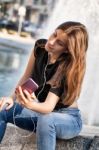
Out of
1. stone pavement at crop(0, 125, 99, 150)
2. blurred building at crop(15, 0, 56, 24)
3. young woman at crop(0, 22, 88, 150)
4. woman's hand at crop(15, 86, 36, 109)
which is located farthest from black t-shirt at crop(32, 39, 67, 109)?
blurred building at crop(15, 0, 56, 24)

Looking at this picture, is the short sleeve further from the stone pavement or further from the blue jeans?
the stone pavement

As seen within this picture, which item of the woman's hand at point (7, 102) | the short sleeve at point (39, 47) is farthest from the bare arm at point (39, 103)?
A: the short sleeve at point (39, 47)

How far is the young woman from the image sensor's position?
323 cm

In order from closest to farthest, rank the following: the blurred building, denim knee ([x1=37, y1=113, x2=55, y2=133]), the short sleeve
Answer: denim knee ([x1=37, y1=113, x2=55, y2=133]), the short sleeve, the blurred building

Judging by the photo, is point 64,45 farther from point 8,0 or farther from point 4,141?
point 8,0

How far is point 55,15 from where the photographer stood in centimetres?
844

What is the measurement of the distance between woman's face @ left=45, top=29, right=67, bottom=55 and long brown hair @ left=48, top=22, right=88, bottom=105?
0.10 ft

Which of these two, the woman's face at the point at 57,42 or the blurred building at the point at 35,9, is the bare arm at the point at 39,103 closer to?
the woman's face at the point at 57,42

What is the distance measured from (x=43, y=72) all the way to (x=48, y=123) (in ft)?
1.34

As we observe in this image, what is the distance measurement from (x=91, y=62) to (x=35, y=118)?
2.65m

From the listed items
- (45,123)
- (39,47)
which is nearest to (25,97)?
(45,123)

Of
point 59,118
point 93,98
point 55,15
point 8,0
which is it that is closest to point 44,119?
point 59,118

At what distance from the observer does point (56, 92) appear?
3.27m

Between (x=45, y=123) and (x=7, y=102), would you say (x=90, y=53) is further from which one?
(x=45, y=123)
